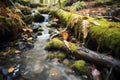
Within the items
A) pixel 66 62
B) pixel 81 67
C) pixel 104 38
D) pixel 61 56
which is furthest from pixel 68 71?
pixel 104 38

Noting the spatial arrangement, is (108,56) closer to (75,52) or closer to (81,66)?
(81,66)

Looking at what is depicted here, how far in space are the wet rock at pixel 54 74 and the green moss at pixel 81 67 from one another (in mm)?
506

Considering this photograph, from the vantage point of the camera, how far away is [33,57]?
5.38 m

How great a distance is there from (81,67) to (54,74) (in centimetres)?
80

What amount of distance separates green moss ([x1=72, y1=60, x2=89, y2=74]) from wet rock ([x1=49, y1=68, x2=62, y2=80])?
506 mm

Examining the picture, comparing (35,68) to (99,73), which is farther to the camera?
(35,68)

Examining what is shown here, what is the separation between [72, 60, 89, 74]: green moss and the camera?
13.7 feet

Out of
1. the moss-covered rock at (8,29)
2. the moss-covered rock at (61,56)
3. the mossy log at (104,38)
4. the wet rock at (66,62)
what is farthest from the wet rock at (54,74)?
the moss-covered rock at (8,29)

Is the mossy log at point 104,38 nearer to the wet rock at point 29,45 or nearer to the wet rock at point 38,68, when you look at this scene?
the wet rock at point 38,68

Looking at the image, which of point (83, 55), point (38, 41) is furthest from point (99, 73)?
point (38, 41)

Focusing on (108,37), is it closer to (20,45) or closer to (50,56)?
(50,56)

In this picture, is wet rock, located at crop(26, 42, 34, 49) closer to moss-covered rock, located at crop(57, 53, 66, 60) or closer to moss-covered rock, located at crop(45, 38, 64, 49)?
moss-covered rock, located at crop(45, 38, 64, 49)

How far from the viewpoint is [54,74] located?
13.9 ft

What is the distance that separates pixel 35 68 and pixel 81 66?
4.68 ft
